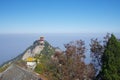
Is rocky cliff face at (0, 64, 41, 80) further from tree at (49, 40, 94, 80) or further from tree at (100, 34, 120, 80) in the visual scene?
tree at (100, 34, 120, 80)

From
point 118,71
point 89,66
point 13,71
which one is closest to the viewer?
point 118,71

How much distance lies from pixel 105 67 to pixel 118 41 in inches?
140

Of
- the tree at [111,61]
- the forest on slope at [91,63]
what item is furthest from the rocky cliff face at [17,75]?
the tree at [111,61]

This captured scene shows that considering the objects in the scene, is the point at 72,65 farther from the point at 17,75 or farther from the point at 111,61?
the point at 17,75

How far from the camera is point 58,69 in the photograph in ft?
115

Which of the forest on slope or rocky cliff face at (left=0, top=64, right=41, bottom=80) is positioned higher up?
the forest on slope

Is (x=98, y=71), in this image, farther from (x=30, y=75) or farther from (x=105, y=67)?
(x=30, y=75)

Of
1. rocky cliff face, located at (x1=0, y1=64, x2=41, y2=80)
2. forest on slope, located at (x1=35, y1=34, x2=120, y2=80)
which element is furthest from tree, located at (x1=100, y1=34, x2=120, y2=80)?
rocky cliff face, located at (x1=0, y1=64, x2=41, y2=80)

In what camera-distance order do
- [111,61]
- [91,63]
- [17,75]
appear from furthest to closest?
1. [17,75]
2. [91,63]
3. [111,61]

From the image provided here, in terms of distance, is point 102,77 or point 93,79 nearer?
point 102,77

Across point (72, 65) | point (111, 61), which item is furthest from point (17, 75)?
point (111, 61)

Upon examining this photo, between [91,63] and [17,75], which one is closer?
[91,63]

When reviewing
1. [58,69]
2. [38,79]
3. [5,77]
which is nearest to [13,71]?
[5,77]

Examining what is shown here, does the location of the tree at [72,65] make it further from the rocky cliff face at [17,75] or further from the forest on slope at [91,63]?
the rocky cliff face at [17,75]
